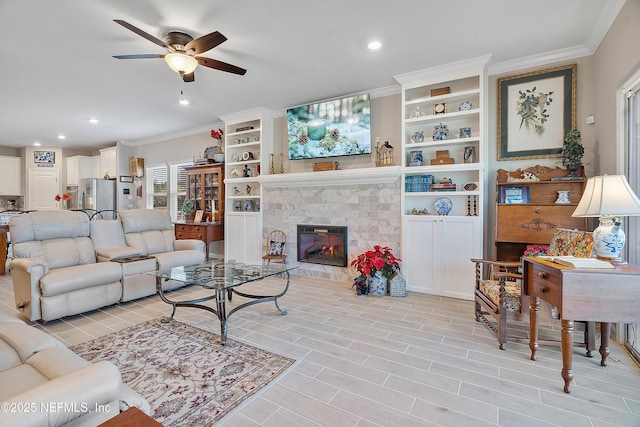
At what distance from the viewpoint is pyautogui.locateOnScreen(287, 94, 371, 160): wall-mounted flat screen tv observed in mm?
4352

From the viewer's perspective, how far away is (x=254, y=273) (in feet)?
9.79

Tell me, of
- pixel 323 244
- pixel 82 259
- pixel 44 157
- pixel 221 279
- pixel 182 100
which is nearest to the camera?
pixel 221 279

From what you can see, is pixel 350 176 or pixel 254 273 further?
pixel 350 176

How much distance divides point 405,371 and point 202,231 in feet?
14.9

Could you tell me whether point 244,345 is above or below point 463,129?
below

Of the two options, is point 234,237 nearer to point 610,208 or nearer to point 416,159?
point 416,159

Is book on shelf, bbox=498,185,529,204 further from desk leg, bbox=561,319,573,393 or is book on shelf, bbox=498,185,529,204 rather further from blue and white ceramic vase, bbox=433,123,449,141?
desk leg, bbox=561,319,573,393

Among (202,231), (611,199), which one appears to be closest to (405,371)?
(611,199)

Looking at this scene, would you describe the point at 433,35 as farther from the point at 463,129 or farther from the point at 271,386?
the point at 271,386

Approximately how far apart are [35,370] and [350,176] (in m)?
3.66

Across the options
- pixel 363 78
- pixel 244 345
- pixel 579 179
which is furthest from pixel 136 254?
pixel 579 179

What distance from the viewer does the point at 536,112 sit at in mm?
3439

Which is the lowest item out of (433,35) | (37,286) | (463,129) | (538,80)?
(37,286)

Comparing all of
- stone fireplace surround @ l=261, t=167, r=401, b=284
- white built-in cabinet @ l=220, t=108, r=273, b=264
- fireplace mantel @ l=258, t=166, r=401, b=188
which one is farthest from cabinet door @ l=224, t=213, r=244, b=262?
fireplace mantel @ l=258, t=166, r=401, b=188
